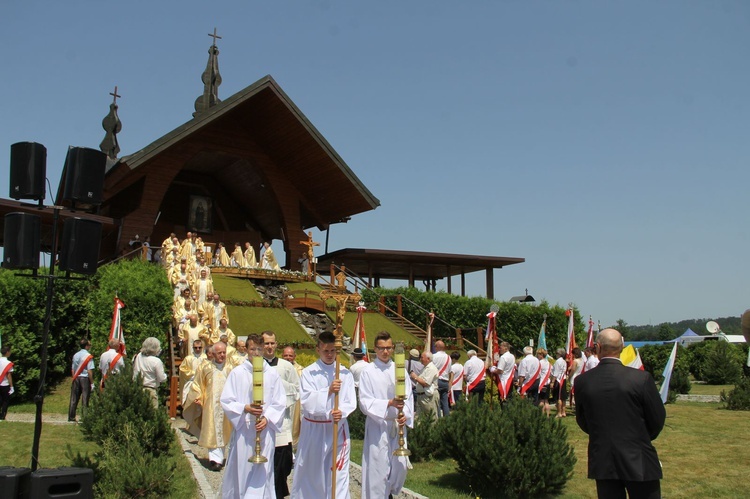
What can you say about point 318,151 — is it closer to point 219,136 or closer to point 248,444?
point 219,136

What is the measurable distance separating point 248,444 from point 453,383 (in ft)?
23.9

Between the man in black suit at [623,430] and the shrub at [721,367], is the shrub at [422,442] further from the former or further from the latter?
the shrub at [721,367]

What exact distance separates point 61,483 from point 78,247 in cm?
287

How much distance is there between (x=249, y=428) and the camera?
6500mm

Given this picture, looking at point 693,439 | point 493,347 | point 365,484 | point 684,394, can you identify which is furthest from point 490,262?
point 365,484

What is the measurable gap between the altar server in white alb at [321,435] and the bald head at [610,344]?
2593 millimetres

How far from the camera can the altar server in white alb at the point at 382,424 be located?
258 inches

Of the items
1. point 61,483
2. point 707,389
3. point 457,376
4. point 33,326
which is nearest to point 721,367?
point 707,389

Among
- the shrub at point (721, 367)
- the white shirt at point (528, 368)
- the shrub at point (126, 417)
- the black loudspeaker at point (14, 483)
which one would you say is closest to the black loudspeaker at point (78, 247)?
the black loudspeaker at point (14, 483)

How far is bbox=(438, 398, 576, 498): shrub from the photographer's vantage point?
24.2 feet

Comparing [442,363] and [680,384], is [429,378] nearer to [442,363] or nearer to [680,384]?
[442,363]

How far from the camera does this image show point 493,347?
15.9 meters

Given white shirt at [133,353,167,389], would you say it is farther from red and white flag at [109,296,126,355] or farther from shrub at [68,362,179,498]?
red and white flag at [109,296,126,355]

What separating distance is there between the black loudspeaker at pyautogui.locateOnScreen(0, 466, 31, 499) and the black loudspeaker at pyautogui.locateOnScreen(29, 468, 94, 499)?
95mm
